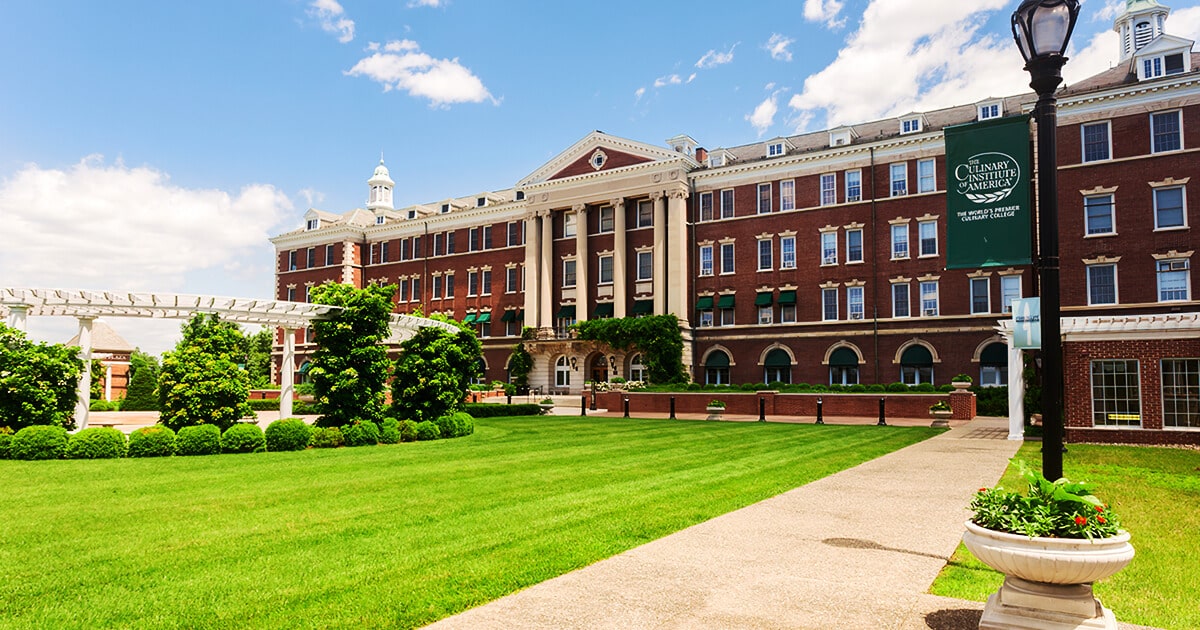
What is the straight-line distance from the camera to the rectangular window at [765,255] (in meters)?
48.8

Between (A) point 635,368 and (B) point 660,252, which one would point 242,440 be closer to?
(A) point 635,368

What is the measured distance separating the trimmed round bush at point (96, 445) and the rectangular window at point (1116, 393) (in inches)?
1005

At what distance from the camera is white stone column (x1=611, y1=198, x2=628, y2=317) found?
52875 millimetres

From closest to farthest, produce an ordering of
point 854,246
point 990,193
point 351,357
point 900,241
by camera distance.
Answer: point 990,193 → point 351,357 → point 900,241 → point 854,246

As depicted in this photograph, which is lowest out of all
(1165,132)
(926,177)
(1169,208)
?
(1169,208)

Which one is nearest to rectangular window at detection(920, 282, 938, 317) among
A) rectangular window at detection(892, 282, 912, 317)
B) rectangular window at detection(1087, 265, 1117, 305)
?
rectangular window at detection(892, 282, 912, 317)

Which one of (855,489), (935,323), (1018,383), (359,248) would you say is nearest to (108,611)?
(855,489)

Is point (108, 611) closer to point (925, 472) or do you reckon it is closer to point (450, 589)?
point (450, 589)

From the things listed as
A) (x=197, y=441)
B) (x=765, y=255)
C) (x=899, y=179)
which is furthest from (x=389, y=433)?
(x=899, y=179)

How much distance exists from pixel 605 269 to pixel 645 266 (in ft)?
11.2

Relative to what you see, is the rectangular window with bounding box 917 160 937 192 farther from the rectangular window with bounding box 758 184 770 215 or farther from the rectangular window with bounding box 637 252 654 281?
the rectangular window with bounding box 637 252 654 281

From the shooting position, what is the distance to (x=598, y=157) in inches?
2159

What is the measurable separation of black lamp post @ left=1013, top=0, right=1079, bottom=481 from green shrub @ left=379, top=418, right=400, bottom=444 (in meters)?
18.9

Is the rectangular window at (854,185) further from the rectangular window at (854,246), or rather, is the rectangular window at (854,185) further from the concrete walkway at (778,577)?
the concrete walkway at (778,577)
